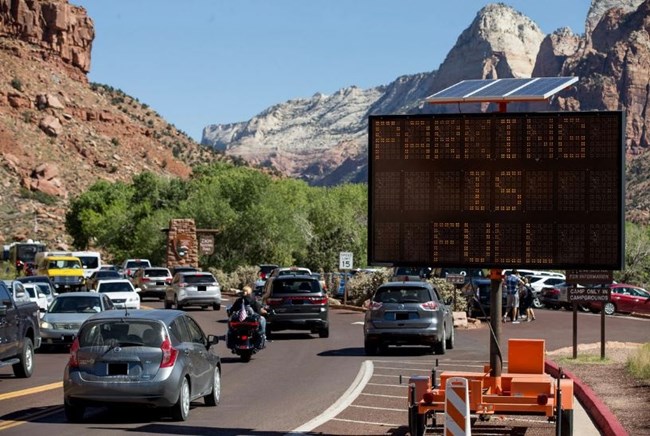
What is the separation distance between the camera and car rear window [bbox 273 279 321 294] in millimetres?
35062

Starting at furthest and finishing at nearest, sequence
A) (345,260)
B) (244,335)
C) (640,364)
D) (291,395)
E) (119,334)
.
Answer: (345,260), (244,335), (640,364), (291,395), (119,334)

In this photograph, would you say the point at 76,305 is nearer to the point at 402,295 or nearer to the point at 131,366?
the point at 402,295

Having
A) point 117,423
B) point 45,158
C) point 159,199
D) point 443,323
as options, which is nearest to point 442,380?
point 117,423

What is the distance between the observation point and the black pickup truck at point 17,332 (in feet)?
71.1

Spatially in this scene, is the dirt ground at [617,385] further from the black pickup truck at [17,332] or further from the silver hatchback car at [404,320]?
the black pickup truck at [17,332]

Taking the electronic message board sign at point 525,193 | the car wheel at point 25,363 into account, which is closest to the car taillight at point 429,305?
the car wheel at point 25,363

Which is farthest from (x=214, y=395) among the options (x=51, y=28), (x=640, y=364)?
(x=51, y=28)

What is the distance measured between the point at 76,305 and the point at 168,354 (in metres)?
14.9

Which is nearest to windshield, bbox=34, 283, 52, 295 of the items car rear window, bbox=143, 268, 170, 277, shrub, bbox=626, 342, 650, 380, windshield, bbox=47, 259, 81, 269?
windshield, bbox=47, 259, 81, 269

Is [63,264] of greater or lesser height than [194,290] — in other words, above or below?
above

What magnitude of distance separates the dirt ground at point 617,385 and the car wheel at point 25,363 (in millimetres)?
10123

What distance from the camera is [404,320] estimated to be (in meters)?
28.5

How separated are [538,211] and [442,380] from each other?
92.1 inches

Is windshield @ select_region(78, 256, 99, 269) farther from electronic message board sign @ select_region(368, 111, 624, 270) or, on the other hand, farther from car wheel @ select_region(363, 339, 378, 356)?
electronic message board sign @ select_region(368, 111, 624, 270)
